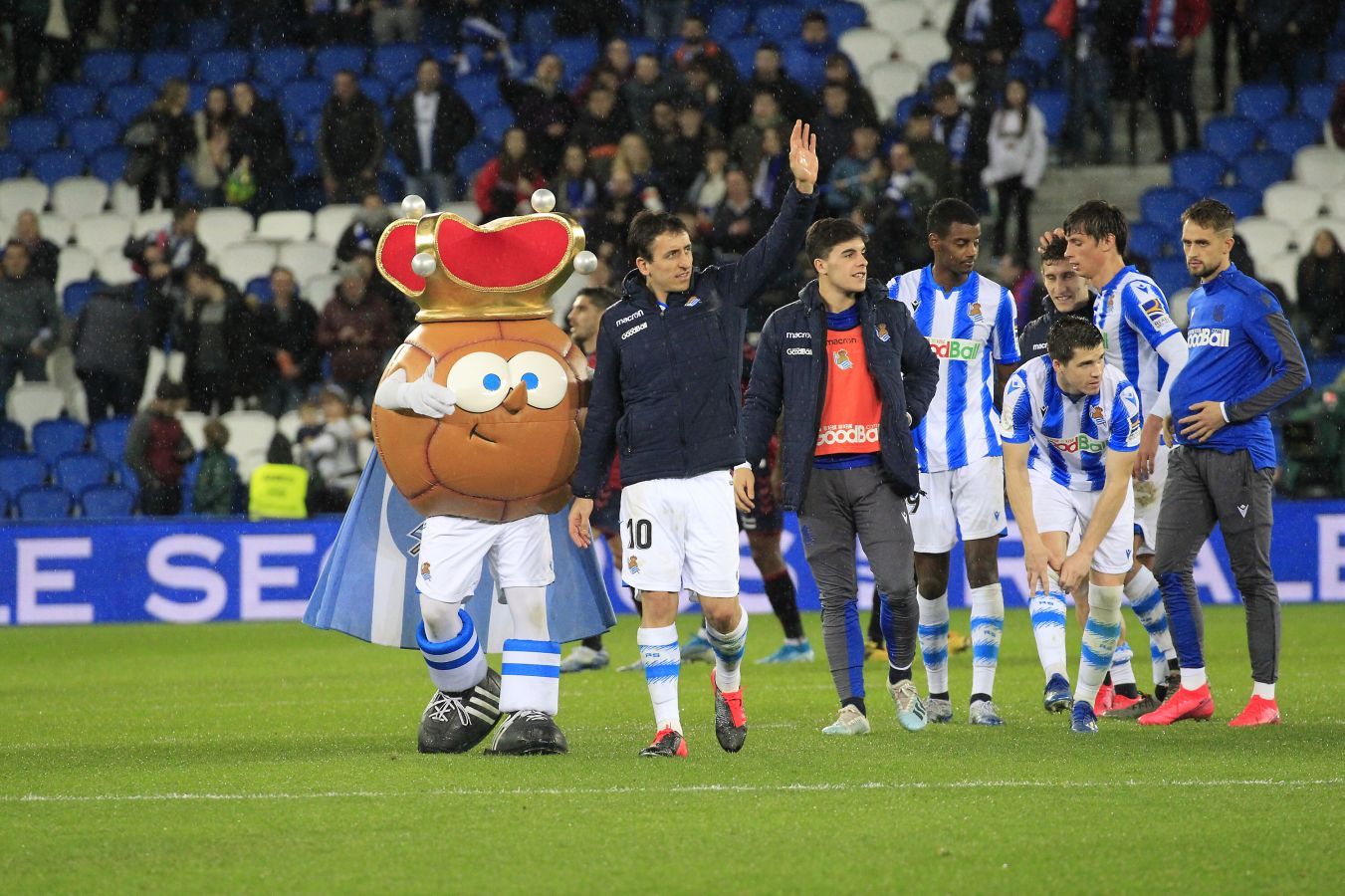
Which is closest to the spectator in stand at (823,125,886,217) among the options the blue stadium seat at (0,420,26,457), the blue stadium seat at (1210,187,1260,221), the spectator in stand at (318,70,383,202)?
the blue stadium seat at (1210,187,1260,221)

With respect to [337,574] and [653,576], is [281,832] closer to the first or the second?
[653,576]

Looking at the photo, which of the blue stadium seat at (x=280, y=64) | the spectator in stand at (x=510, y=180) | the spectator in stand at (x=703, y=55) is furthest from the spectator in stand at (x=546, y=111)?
the blue stadium seat at (x=280, y=64)

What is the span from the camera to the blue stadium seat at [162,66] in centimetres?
2055

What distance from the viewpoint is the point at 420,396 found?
6773 mm

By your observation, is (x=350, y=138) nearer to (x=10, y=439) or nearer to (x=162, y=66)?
(x=162, y=66)

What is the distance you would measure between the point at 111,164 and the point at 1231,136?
37.5 ft

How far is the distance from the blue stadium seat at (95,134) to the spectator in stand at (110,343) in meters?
3.64

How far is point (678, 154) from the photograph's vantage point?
16.6m

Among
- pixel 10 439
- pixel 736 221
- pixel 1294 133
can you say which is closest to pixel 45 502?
pixel 10 439

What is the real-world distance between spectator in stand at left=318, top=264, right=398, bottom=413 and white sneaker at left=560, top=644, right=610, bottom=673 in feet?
19.5

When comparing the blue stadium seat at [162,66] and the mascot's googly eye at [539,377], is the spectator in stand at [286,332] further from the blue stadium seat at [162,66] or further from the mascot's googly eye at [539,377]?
the mascot's googly eye at [539,377]

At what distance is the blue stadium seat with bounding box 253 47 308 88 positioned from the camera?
20.3 metres

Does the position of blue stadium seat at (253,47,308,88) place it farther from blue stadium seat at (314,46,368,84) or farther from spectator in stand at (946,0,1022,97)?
spectator in stand at (946,0,1022,97)

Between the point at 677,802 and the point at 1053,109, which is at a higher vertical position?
the point at 1053,109
